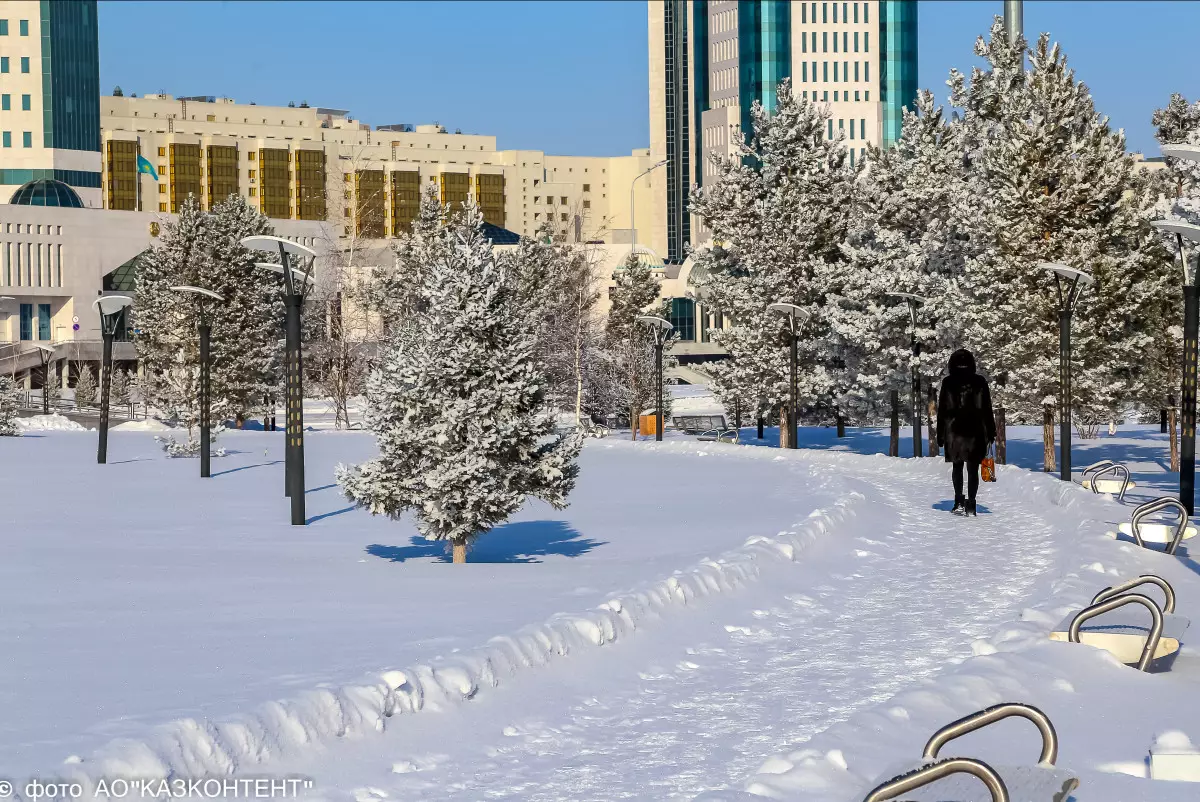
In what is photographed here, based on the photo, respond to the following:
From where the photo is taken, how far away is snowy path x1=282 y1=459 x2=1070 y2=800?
755 centimetres

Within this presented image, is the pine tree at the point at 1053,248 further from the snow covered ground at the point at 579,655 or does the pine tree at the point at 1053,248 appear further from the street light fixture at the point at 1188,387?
the snow covered ground at the point at 579,655

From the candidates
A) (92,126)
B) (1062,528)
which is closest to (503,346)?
(1062,528)

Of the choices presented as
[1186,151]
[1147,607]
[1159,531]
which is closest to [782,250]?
[1186,151]

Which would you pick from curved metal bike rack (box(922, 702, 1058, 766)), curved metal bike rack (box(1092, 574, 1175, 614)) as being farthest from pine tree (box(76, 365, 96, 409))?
curved metal bike rack (box(922, 702, 1058, 766))

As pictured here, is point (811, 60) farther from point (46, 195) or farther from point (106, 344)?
point (106, 344)

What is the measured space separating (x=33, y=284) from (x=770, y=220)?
86250 millimetres

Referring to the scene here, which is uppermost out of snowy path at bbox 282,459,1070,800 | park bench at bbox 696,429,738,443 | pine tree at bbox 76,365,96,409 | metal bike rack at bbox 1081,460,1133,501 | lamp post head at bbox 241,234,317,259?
lamp post head at bbox 241,234,317,259

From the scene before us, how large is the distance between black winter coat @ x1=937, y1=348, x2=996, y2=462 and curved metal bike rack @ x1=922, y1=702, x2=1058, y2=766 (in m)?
13.4

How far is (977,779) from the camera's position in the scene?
6.25 meters

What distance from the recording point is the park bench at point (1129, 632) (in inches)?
374

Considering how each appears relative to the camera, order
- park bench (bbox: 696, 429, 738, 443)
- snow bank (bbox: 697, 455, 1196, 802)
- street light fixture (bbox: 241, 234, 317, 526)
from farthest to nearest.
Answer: park bench (bbox: 696, 429, 738, 443)
street light fixture (bbox: 241, 234, 317, 526)
snow bank (bbox: 697, 455, 1196, 802)

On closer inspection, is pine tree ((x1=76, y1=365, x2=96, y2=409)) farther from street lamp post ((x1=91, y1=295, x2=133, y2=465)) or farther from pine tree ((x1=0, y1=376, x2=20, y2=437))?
street lamp post ((x1=91, y1=295, x2=133, y2=465))

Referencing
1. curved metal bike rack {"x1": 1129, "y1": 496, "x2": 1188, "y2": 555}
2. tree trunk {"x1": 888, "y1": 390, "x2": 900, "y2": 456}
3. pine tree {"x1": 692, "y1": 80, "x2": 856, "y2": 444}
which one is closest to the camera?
curved metal bike rack {"x1": 1129, "y1": 496, "x2": 1188, "y2": 555}

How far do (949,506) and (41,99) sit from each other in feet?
409
